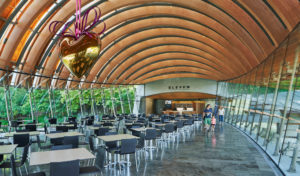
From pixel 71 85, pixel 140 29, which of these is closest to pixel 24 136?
pixel 71 85

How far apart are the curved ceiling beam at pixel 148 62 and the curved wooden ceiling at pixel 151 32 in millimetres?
128

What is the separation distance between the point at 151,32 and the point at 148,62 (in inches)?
346

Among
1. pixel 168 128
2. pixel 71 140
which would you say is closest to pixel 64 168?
pixel 71 140

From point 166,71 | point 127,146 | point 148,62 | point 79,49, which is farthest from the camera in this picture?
point 166,71

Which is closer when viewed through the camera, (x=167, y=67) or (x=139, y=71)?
(x=139, y=71)

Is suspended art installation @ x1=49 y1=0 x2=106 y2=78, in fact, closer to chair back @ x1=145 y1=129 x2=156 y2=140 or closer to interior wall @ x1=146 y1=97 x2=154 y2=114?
chair back @ x1=145 y1=129 x2=156 y2=140

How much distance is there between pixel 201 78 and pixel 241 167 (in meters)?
28.7

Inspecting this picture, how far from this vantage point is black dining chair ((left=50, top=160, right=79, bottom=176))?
4.24 meters

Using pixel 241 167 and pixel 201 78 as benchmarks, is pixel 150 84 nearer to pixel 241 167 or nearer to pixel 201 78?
pixel 201 78

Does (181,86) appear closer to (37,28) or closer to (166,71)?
(166,71)

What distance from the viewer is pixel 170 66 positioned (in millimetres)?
33812

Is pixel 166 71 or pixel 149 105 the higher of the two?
pixel 166 71

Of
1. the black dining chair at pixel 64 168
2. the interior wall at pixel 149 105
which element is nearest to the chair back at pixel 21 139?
the black dining chair at pixel 64 168

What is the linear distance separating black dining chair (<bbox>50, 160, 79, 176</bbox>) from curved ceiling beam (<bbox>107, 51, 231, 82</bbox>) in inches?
943
